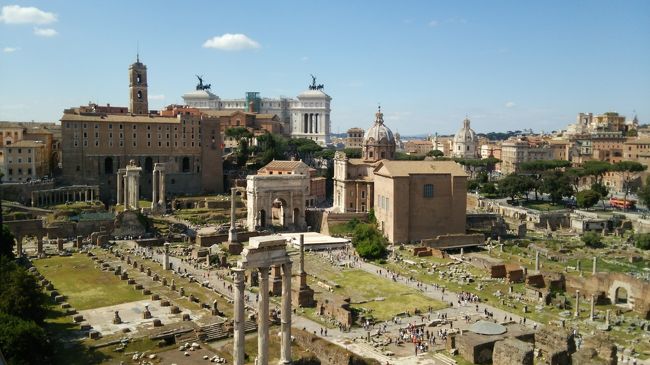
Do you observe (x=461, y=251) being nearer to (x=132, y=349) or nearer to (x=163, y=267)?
(x=163, y=267)

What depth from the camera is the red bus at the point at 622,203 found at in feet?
235

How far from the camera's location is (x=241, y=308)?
792 inches

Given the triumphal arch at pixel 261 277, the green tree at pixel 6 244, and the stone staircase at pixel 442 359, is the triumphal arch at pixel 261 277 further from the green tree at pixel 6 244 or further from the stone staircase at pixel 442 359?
the green tree at pixel 6 244

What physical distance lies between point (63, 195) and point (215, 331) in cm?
4163

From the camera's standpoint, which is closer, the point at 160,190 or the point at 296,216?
the point at 296,216

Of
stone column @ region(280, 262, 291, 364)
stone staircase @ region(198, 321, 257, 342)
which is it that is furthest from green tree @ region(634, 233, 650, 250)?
stone column @ region(280, 262, 291, 364)

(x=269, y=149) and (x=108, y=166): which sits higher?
(x=269, y=149)

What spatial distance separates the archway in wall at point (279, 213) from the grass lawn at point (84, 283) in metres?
20.0

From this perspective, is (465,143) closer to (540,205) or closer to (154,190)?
(540,205)

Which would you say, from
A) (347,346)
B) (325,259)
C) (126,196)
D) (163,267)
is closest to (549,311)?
(347,346)

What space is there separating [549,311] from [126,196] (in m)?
40.7

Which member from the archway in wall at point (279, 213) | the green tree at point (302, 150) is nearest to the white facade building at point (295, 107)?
the green tree at point (302, 150)

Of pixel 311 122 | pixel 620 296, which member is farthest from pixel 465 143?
pixel 620 296

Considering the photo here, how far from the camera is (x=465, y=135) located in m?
126
